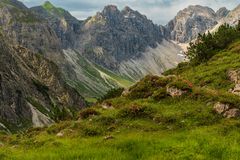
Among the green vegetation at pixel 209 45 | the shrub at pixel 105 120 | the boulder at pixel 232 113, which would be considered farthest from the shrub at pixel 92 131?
the green vegetation at pixel 209 45

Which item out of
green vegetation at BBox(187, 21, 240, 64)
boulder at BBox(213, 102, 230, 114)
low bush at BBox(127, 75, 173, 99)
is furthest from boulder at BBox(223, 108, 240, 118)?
green vegetation at BBox(187, 21, 240, 64)

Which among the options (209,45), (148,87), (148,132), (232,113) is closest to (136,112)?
(148,132)

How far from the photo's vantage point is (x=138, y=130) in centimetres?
3272

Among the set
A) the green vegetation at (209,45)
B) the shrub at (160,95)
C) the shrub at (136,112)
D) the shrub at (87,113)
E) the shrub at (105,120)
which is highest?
the green vegetation at (209,45)

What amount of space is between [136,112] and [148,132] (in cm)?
721

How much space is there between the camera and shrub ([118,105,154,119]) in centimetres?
3772

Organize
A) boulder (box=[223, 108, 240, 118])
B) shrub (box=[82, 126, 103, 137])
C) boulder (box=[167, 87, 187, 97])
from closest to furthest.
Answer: shrub (box=[82, 126, 103, 137])
boulder (box=[223, 108, 240, 118])
boulder (box=[167, 87, 187, 97])

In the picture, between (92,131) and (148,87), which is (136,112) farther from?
(148,87)

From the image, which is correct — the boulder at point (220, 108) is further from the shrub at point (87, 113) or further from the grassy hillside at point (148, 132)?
the shrub at point (87, 113)

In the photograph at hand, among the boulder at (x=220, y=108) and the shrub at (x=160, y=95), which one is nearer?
the boulder at (x=220, y=108)

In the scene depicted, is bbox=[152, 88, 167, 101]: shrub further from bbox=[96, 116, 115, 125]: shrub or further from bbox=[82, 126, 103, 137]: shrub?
bbox=[82, 126, 103, 137]: shrub

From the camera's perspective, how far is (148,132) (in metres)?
30.9

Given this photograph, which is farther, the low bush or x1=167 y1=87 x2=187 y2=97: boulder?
the low bush

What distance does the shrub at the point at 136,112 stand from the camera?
3772cm
